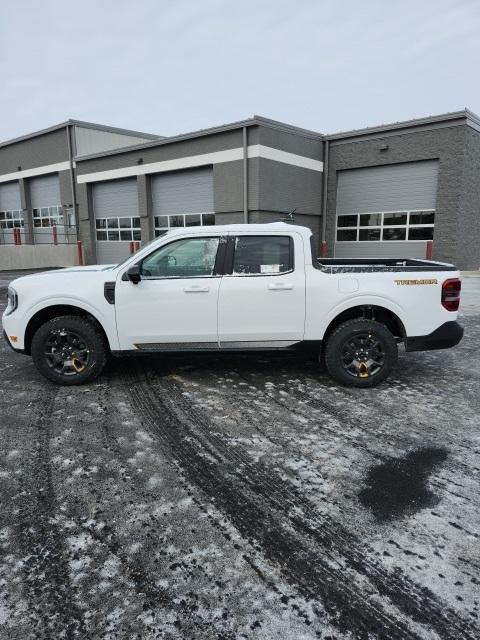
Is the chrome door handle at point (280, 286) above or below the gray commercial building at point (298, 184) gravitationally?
below

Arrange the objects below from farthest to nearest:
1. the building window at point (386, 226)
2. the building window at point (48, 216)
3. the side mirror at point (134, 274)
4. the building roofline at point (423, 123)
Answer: the building window at point (48, 216) → the building window at point (386, 226) → the building roofline at point (423, 123) → the side mirror at point (134, 274)

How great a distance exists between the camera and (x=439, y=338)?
5199 millimetres

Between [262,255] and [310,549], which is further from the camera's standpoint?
[262,255]

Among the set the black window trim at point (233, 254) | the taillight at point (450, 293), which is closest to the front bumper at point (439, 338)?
the taillight at point (450, 293)

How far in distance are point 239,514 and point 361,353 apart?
285 cm

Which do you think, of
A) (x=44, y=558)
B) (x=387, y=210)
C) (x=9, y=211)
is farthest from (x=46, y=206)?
(x=44, y=558)

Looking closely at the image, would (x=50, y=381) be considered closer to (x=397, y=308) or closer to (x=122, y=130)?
(x=397, y=308)

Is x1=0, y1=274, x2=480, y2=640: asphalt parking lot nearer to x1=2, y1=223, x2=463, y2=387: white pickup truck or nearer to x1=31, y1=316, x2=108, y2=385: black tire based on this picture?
x1=31, y1=316, x2=108, y2=385: black tire

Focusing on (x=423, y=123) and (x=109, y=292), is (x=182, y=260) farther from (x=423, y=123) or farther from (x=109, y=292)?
(x=423, y=123)

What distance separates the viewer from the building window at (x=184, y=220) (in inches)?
867

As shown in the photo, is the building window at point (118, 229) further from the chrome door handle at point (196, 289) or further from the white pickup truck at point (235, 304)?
the chrome door handle at point (196, 289)

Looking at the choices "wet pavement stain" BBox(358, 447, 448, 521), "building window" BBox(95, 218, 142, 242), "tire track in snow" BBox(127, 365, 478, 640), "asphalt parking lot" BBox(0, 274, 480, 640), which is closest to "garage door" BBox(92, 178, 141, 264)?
"building window" BBox(95, 218, 142, 242)

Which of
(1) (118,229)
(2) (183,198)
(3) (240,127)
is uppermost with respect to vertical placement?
(3) (240,127)

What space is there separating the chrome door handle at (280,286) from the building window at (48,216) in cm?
2696
